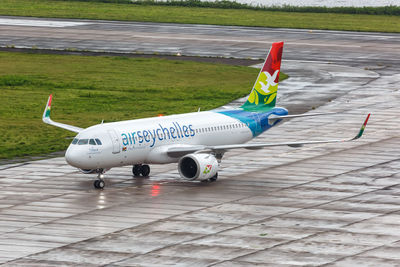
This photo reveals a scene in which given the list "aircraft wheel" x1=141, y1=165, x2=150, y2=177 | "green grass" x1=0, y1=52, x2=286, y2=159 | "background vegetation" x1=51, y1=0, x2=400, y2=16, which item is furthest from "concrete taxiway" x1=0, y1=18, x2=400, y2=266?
"background vegetation" x1=51, y1=0, x2=400, y2=16

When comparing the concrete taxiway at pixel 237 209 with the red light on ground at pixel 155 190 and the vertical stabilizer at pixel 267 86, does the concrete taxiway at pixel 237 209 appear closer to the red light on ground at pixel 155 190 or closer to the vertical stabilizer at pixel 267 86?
the red light on ground at pixel 155 190

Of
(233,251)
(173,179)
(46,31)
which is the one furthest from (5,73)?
A: (233,251)

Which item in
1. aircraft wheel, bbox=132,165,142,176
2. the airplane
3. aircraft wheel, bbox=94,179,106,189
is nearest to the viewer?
the airplane

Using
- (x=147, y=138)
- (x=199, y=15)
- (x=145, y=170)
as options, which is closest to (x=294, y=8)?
(x=199, y=15)

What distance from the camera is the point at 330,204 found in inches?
1907

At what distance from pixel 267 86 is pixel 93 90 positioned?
33.8m

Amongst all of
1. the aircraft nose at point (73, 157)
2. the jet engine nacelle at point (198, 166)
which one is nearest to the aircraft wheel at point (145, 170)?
the jet engine nacelle at point (198, 166)

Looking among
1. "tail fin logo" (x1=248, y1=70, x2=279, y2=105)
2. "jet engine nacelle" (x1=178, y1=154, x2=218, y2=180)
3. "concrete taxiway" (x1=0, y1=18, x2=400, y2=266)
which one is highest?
"tail fin logo" (x1=248, y1=70, x2=279, y2=105)

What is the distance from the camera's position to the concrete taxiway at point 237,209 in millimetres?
39469

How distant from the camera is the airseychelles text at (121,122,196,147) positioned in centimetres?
5164

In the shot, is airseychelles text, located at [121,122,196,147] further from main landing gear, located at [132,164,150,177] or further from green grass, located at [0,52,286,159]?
green grass, located at [0,52,286,159]

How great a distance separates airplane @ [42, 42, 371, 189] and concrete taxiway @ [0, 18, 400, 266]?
1412mm

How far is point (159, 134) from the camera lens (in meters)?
53.1

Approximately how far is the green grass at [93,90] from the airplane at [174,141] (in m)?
13.4
